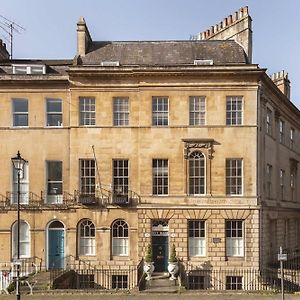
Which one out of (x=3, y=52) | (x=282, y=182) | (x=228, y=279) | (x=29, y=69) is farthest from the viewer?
(x=3, y=52)

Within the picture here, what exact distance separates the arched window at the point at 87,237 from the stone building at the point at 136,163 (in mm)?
57

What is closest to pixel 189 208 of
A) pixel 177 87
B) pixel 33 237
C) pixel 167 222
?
pixel 167 222

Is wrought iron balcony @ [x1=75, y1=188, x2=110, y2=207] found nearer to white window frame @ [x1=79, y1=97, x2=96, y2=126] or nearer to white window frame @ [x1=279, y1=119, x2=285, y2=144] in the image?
white window frame @ [x1=79, y1=97, x2=96, y2=126]

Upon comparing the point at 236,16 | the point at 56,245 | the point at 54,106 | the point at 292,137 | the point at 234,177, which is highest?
the point at 236,16

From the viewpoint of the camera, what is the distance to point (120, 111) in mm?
28953

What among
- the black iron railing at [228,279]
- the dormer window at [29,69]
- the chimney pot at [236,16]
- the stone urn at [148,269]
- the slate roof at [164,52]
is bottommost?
the black iron railing at [228,279]

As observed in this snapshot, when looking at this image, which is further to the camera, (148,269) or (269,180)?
(269,180)

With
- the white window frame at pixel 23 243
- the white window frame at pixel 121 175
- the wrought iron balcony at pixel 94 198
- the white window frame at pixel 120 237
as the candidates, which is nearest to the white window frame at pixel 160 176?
the white window frame at pixel 121 175

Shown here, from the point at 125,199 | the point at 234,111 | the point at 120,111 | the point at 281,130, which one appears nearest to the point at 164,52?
the point at 120,111

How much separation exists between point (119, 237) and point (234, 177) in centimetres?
743

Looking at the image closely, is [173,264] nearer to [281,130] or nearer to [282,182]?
[282,182]

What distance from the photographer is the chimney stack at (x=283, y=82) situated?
41.1 meters

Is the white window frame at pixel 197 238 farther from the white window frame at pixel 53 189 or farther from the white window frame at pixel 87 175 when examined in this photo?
the white window frame at pixel 53 189

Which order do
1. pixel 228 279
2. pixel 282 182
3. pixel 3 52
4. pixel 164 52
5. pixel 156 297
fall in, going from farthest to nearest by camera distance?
pixel 3 52 → pixel 282 182 → pixel 164 52 → pixel 228 279 → pixel 156 297
